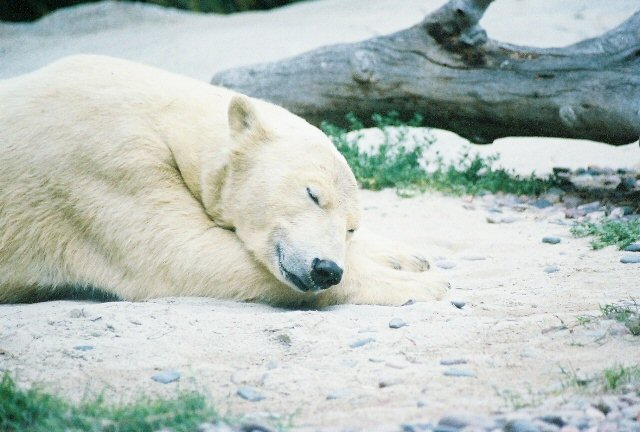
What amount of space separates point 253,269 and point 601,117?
3.28 m

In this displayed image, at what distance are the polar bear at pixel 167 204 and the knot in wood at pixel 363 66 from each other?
274cm

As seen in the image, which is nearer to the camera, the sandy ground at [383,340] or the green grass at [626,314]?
the sandy ground at [383,340]

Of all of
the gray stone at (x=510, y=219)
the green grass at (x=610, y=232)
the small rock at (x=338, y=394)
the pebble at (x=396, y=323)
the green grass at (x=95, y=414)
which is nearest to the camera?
the green grass at (x=95, y=414)

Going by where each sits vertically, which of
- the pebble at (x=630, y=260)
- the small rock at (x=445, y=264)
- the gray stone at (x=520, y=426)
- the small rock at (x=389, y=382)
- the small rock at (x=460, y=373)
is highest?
the gray stone at (x=520, y=426)

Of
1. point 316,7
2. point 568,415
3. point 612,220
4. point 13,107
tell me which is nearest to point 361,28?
point 316,7

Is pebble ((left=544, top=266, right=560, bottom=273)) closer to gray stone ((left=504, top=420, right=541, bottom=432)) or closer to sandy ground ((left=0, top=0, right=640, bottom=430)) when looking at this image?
sandy ground ((left=0, top=0, right=640, bottom=430))

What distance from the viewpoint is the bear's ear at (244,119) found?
433 cm

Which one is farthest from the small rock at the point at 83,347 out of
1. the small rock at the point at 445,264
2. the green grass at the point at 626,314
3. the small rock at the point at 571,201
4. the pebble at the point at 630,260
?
the small rock at the point at 571,201

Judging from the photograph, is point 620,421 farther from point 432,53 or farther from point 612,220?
point 432,53

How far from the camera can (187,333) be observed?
350 centimetres

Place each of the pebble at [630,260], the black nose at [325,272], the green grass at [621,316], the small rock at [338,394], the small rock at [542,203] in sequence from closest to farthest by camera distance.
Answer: the small rock at [338,394] → the green grass at [621,316] → the black nose at [325,272] → the pebble at [630,260] → the small rock at [542,203]

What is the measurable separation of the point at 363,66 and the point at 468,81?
92 centimetres

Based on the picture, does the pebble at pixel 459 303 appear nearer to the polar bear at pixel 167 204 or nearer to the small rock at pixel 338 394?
the polar bear at pixel 167 204

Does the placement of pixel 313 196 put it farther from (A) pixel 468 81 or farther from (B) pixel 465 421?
(A) pixel 468 81
